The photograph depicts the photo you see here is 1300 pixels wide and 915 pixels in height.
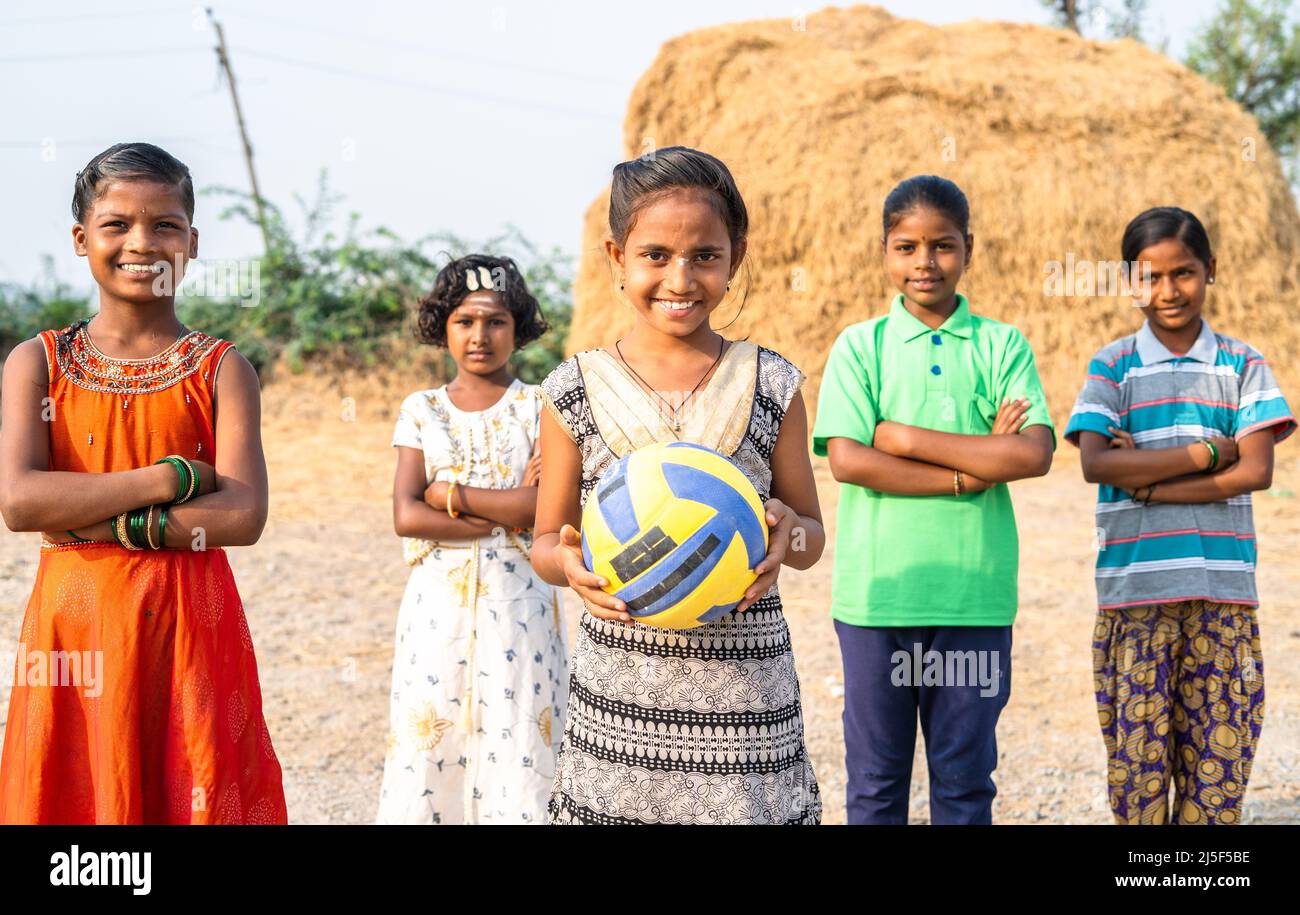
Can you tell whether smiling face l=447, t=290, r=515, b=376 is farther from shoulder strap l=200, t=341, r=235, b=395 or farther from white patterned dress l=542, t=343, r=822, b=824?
white patterned dress l=542, t=343, r=822, b=824

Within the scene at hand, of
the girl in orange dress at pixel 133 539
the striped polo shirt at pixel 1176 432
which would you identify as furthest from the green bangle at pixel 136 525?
the striped polo shirt at pixel 1176 432

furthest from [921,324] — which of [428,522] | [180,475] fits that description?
[180,475]

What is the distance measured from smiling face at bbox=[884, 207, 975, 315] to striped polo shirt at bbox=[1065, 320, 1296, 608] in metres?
0.65

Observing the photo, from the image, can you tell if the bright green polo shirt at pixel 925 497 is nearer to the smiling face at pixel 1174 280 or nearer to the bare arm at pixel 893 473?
the bare arm at pixel 893 473

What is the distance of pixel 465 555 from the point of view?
11.9 ft

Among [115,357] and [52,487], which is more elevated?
[115,357]

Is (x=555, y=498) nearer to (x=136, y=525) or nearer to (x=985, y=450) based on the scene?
(x=136, y=525)

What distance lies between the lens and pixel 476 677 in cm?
356

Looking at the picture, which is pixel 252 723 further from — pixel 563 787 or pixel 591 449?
pixel 591 449

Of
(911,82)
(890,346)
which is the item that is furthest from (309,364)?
(890,346)

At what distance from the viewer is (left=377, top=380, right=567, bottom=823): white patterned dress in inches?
138

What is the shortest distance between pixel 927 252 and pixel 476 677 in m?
1.93

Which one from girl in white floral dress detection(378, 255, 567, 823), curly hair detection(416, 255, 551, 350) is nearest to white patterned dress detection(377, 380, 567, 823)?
girl in white floral dress detection(378, 255, 567, 823)

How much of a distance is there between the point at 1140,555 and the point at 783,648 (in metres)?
1.70
